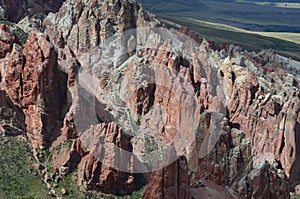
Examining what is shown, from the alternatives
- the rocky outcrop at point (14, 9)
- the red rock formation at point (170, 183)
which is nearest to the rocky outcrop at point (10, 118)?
the red rock formation at point (170, 183)

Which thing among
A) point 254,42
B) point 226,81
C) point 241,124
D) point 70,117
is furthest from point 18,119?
point 254,42

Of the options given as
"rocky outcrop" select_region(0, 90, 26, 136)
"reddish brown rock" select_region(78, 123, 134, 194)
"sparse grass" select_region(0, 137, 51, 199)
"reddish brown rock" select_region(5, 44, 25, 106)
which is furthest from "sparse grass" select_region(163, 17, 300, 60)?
"reddish brown rock" select_region(78, 123, 134, 194)

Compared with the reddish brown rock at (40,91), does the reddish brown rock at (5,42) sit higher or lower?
higher

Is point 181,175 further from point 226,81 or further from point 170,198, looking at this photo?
point 226,81

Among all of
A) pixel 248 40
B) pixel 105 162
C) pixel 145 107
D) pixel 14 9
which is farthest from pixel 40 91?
pixel 248 40

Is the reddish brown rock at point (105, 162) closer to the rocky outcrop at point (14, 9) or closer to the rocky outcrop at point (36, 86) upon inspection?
the rocky outcrop at point (36, 86)

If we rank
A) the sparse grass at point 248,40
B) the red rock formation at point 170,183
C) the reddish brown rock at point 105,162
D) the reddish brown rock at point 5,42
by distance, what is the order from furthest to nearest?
the sparse grass at point 248,40 → the reddish brown rock at point 5,42 → the reddish brown rock at point 105,162 → the red rock formation at point 170,183
